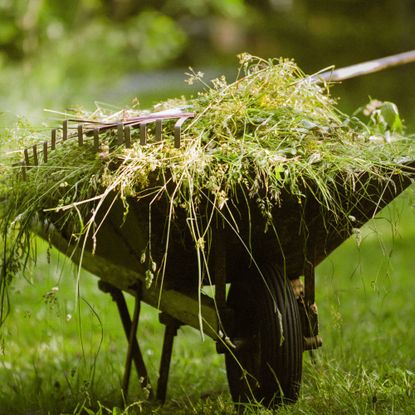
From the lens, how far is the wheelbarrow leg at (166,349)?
368 centimetres

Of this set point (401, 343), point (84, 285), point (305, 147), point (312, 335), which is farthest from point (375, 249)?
point (305, 147)

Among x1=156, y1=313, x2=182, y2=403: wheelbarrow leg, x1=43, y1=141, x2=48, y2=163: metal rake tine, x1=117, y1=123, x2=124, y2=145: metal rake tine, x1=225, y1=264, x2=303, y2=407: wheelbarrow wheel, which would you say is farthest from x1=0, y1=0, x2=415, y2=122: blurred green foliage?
x1=117, y1=123, x2=124, y2=145: metal rake tine

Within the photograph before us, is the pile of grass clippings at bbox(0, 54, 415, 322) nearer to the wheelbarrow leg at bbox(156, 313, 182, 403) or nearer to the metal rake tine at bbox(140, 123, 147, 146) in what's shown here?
the metal rake tine at bbox(140, 123, 147, 146)

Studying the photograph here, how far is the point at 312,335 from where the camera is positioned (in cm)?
350

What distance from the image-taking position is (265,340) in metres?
3.28

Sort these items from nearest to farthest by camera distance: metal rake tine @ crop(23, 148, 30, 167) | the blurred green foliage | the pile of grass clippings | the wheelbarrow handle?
the pile of grass clippings < metal rake tine @ crop(23, 148, 30, 167) < the wheelbarrow handle < the blurred green foliage

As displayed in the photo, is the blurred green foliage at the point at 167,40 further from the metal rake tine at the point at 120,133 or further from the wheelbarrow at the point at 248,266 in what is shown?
the metal rake tine at the point at 120,133

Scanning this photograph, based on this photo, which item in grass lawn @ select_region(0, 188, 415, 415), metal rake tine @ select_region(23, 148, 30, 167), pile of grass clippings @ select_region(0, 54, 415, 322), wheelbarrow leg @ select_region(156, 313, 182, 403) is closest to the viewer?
pile of grass clippings @ select_region(0, 54, 415, 322)

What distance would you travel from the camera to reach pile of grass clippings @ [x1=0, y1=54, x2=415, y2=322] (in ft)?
9.27

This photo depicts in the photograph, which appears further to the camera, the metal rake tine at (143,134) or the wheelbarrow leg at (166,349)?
the wheelbarrow leg at (166,349)

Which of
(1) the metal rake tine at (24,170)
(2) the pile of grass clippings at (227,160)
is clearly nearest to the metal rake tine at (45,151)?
(2) the pile of grass clippings at (227,160)

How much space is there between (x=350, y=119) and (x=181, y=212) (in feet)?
2.75

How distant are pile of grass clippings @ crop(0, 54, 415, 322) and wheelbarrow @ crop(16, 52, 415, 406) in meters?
0.07

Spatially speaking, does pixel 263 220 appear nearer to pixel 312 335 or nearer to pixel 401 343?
pixel 312 335
